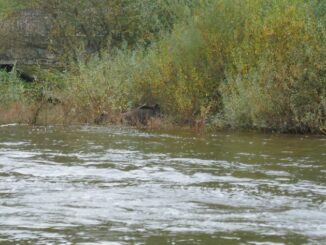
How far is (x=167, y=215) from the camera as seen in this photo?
33.4 feet

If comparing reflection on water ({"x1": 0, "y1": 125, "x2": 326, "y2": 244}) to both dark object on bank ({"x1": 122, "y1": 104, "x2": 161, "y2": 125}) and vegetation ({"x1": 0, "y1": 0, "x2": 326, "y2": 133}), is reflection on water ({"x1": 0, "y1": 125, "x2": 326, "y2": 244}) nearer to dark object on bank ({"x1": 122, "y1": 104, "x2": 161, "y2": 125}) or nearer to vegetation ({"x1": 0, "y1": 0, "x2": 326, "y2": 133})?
vegetation ({"x1": 0, "y1": 0, "x2": 326, "y2": 133})

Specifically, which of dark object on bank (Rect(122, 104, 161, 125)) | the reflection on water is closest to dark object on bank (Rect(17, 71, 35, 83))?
dark object on bank (Rect(122, 104, 161, 125))

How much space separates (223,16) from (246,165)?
11423mm

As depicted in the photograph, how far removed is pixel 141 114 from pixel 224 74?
10.5 feet

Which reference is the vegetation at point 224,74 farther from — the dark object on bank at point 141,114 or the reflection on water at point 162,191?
the reflection on water at point 162,191

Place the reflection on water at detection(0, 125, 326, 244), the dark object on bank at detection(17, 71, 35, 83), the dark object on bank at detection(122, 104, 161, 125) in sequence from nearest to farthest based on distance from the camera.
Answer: the reflection on water at detection(0, 125, 326, 244) < the dark object on bank at detection(122, 104, 161, 125) < the dark object on bank at detection(17, 71, 35, 83)

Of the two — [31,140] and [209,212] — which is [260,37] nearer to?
[31,140]

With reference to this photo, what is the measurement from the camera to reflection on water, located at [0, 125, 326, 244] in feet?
30.0

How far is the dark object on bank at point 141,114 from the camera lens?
26438mm

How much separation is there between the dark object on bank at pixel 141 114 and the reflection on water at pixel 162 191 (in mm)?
5475

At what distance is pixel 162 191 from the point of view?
12.2 metres

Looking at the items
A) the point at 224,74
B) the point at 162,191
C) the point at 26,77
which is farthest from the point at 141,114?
the point at 162,191

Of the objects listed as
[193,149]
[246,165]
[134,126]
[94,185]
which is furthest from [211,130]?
[94,185]

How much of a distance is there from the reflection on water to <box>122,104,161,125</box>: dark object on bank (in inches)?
216
